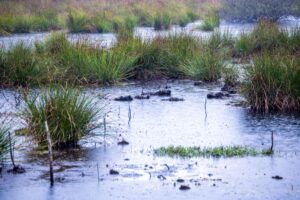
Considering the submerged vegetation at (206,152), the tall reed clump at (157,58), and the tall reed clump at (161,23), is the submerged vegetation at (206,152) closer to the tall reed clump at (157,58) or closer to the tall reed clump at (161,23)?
the tall reed clump at (157,58)

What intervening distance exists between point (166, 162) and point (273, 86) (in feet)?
13.9

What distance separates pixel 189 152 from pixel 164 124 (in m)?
2.29

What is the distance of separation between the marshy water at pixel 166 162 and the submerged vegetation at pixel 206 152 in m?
0.19

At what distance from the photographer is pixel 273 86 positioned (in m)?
13.0

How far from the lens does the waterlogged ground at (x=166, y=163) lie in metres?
8.09

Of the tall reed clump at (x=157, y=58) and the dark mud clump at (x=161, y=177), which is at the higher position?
the tall reed clump at (x=157, y=58)

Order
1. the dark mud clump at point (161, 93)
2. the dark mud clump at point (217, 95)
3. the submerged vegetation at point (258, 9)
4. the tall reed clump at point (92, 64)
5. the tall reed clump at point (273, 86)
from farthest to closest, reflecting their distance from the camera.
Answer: the submerged vegetation at point (258, 9)
the tall reed clump at point (92, 64)
the dark mud clump at point (161, 93)
the dark mud clump at point (217, 95)
the tall reed clump at point (273, 86)

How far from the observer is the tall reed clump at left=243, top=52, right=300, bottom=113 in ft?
42.3

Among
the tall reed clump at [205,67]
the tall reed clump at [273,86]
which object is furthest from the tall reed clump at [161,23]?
the tall reed clump at [273,86]

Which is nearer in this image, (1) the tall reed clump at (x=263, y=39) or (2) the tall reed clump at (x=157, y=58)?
(2) the tall reed clump at (x=157, y=58)

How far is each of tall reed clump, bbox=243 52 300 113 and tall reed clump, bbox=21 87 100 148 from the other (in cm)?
393

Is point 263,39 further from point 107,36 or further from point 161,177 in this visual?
point 161,177

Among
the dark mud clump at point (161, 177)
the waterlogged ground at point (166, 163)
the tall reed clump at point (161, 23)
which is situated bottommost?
the waterlogged ground at point (166, 163)

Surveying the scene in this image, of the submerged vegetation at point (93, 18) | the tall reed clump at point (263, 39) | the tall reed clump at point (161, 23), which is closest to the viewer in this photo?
the tall reed clump at point (263, 39)
